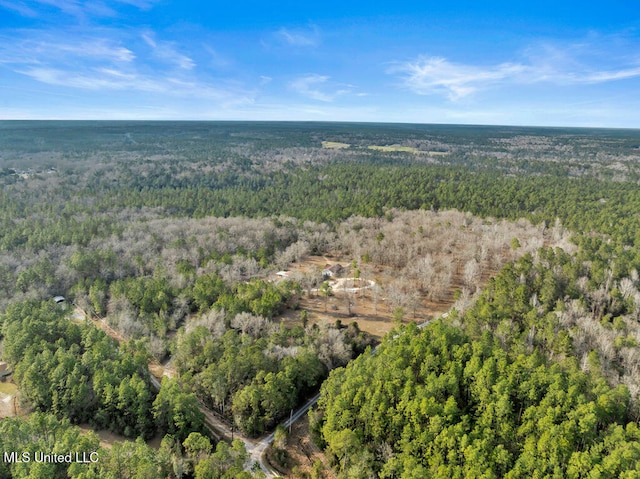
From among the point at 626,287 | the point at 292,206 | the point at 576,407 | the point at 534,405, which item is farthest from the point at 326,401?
the point at 292,206

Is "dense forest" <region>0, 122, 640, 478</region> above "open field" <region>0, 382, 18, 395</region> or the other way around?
above

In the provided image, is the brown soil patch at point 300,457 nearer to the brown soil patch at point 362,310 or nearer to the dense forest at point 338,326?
the dense forest at point 338,326

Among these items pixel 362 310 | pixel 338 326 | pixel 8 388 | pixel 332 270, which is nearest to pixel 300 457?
pixel 338 326

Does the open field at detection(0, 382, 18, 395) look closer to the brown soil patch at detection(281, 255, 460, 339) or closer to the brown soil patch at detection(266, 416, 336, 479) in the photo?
the brown soil patch at detection(266, 416, 336, 479)

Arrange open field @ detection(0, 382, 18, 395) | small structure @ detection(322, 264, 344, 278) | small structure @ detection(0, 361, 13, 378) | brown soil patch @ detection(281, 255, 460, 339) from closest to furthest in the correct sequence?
open field @ detection(0, 382, 18, 395), small structure @ detection(0, 361, 13, 378), brown soil patch @ detection(281, 255, 460, 339), small structure @ detection(322, 264, 344, 278)

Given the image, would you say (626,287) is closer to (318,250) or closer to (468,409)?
(468,409)

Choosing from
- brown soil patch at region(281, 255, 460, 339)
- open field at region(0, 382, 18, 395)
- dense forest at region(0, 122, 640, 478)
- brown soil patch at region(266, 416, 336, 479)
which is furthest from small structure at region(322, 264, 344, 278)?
open field at region(0, 382, 18, 395)
